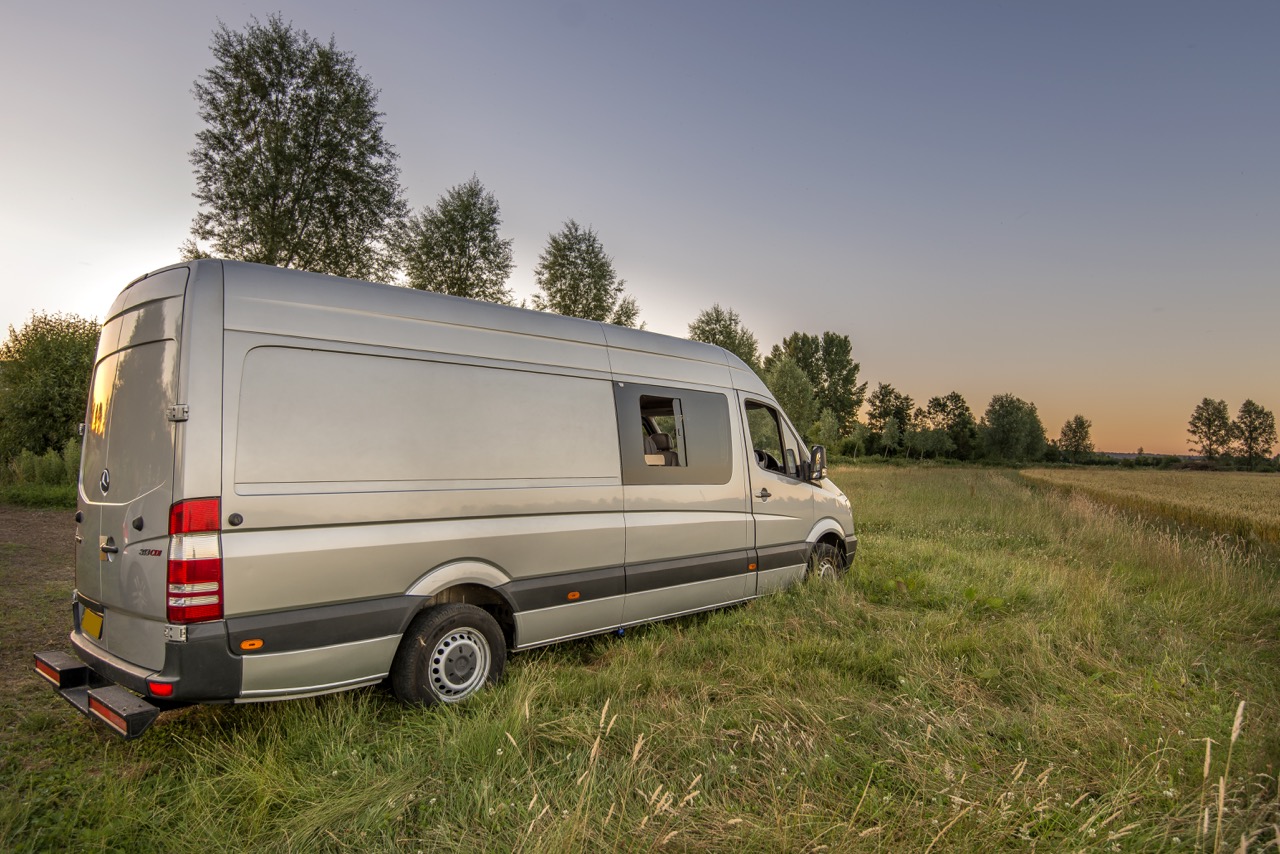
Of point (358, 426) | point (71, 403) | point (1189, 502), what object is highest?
point (71, 403)

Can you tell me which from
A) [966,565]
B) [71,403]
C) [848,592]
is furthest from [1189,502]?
[71,403]

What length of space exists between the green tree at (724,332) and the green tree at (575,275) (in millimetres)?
14790

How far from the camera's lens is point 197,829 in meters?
2.84

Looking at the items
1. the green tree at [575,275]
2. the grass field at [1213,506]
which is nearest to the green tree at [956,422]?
the grass field at [1213,506]

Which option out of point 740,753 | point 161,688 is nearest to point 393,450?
point 161,688

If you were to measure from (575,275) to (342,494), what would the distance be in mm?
25448

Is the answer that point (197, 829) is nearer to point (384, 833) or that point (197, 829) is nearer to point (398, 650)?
point (384, 833)

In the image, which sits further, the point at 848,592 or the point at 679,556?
the point at 848,592

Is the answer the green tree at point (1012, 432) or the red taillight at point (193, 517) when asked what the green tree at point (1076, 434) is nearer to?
the green tree at point (1012, 432)

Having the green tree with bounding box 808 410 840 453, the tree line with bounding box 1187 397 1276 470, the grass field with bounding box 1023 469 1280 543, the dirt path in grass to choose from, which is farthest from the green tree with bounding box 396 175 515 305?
the tree line with bounding box 1187 397 1276 470

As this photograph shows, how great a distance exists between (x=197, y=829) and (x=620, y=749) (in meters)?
1.82

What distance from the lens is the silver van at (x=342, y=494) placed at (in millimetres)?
3424

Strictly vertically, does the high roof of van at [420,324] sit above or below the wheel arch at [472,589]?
above

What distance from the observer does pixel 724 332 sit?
141 ft
